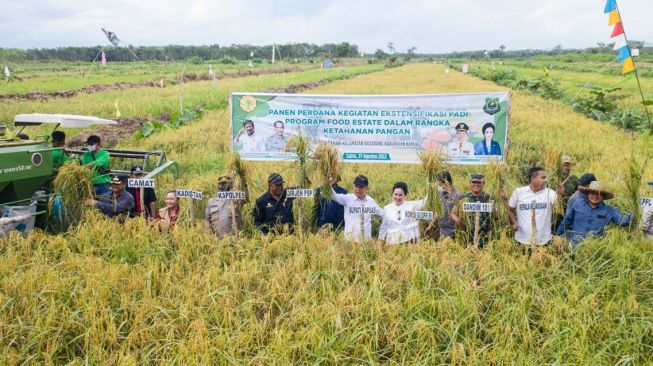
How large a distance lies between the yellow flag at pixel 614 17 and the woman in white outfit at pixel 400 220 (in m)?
3.44

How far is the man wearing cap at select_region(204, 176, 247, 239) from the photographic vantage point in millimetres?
5254

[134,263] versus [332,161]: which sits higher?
[332,161]

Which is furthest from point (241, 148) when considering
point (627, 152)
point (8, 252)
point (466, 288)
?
point (627, 152)

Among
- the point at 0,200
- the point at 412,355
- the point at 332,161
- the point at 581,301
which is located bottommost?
the point at 412,355

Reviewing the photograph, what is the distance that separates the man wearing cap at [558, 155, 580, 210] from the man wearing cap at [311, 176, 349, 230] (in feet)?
8.28

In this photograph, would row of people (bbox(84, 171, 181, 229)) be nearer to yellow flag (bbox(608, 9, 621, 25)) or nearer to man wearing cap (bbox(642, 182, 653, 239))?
man wearing cap (bbox(642, 182, 653, 239))

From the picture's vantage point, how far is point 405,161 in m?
6.92

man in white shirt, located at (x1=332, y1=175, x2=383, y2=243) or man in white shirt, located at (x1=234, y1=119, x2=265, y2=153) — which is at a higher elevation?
man in white shirt, located at (x1=234, y1=119, x2=265, y2=153)

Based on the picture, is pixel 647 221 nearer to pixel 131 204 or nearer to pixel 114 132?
pixel 131 204

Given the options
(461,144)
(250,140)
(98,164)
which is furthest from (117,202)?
(461,144)

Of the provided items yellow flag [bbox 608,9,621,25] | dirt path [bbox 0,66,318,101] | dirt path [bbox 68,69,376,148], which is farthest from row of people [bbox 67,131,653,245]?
dirt path [bbox 0,66,318,101]

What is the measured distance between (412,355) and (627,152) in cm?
A: 764

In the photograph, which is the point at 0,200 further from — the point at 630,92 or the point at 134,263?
the point at 630,92

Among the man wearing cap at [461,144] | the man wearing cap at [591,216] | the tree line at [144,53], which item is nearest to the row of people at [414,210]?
the man wearing cap at [591,216]
